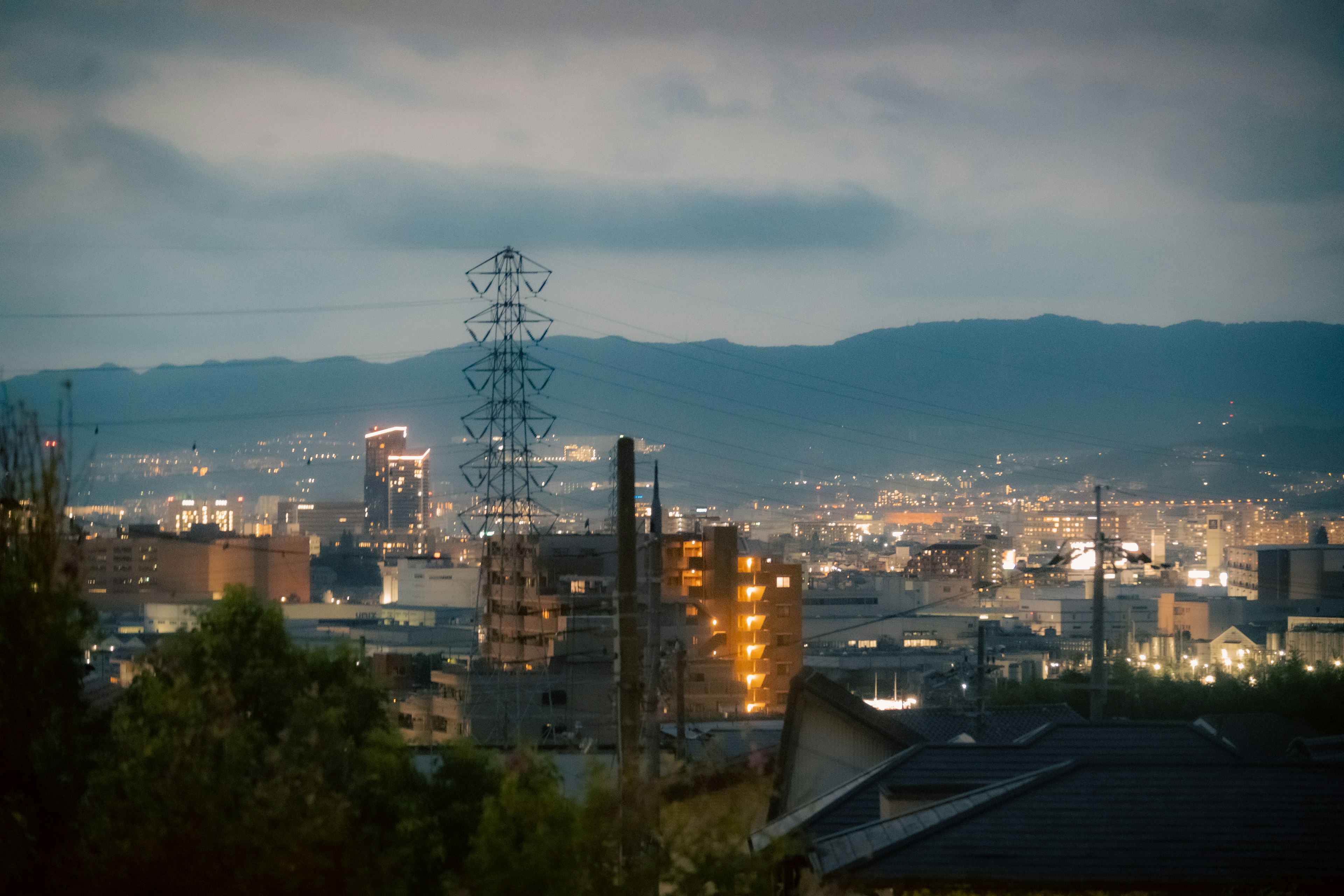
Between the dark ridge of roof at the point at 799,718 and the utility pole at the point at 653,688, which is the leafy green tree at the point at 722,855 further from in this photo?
the dark ridge of roof at the point at 799,718

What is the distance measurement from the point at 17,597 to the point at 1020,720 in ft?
32.0

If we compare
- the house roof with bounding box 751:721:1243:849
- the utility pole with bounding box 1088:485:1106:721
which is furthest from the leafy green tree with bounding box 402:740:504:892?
the utility pole with bounding box 1088:485:1106:721

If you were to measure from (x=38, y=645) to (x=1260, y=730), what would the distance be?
13.3 meters

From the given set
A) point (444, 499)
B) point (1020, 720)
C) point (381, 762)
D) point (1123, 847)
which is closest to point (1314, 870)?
point (1123, 847)

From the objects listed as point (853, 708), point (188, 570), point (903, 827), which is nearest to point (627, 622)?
point (903, 827)

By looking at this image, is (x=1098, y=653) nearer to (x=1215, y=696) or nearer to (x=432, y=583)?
(x=1215, y=696)

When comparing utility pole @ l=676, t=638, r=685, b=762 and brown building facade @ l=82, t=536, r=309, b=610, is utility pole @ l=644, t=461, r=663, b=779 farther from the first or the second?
brown building facade @ l=82, t=536, r=309, b=610

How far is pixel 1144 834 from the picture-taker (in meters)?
5.16

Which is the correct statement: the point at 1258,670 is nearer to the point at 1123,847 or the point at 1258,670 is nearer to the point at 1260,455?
the point at 1123,847

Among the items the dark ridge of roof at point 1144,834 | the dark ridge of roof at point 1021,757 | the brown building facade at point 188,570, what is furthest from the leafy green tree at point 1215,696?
the brown building facade at point 188,570

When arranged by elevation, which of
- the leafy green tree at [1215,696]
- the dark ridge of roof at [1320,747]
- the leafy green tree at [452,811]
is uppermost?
the leafy green tree at [452,811]

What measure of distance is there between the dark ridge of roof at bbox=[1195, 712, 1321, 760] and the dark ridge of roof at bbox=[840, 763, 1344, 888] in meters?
7.46

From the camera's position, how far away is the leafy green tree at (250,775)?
3844 mm

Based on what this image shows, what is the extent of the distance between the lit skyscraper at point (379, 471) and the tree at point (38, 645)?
8808 centimetres
